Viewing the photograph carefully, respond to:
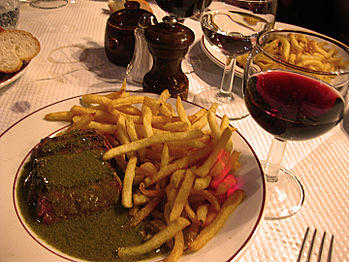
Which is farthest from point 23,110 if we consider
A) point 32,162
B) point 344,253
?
point 344,253

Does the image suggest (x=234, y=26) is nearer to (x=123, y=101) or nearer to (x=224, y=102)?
(x=224, y=102)

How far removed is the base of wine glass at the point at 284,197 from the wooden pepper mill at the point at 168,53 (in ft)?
2.73

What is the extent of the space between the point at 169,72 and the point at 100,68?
652 mm

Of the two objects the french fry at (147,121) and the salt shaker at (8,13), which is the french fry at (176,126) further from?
the salt shaker at (8,13)

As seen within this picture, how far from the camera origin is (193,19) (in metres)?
3.29

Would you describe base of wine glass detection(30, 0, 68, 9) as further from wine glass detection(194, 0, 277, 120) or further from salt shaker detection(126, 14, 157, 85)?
wine glass detection(194, 0, 277, 120)

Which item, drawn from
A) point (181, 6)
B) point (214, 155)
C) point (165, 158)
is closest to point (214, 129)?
point (214, 155)

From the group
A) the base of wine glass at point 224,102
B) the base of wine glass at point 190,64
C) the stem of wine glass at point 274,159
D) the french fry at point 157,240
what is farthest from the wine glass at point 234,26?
the french fry at point 157,240

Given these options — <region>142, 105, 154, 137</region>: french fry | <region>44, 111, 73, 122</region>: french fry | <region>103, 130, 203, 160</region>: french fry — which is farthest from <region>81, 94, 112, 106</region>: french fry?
<region>103, 130, 203, 160</region>: french fry

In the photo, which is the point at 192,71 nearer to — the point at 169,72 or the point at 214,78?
the point at 214,78

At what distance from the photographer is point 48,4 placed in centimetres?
333

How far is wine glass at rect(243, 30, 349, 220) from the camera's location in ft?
4.30

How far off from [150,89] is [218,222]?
1086 mm

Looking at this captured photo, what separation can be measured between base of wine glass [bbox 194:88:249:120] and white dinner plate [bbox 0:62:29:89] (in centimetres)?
116
